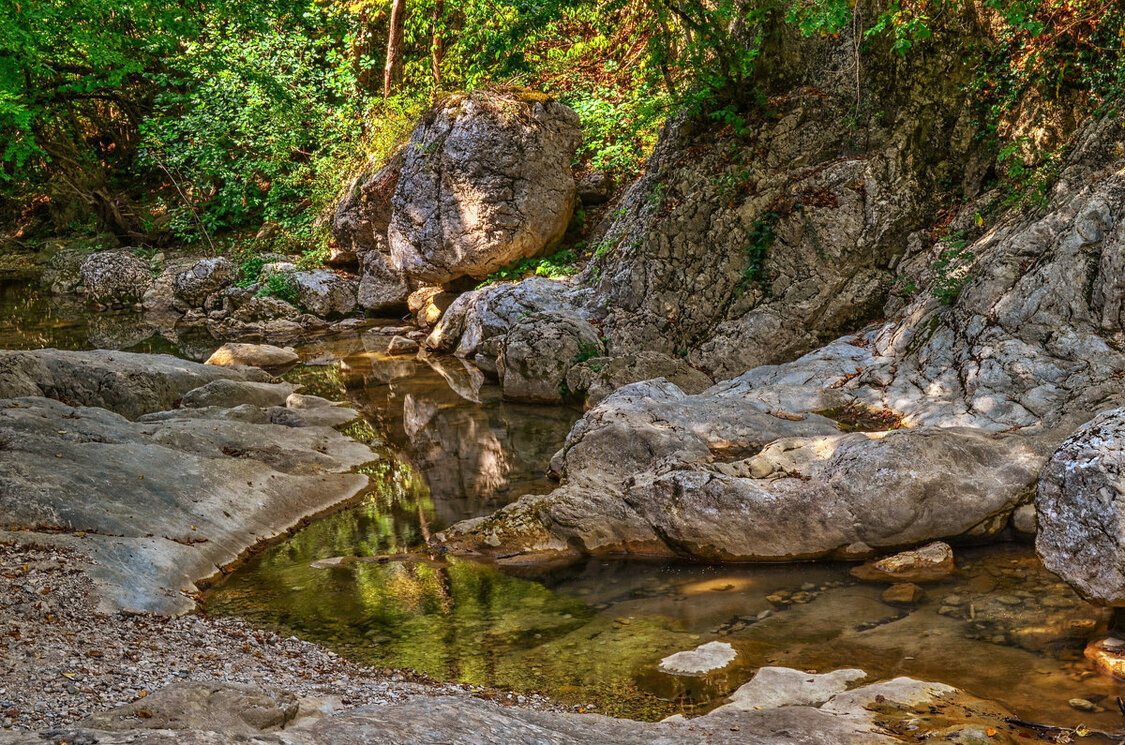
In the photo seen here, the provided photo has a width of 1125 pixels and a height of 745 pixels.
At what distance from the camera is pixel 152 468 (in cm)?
862

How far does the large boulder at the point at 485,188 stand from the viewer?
66.5ft

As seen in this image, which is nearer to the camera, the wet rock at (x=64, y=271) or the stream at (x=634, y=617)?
the stream at (x=634, y=617)

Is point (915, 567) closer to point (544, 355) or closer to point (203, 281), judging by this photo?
point (544, 355)

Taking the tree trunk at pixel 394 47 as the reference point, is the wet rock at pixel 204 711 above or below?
below

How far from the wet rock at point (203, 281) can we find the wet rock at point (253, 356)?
7335mm

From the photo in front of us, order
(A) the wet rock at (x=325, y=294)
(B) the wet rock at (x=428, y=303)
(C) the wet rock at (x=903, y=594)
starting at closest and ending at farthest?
(C) the wet rock at (x=903, y=594) → (B) the wet rock at (x=428, y=303) → (A) the wet rock at (x=325, y=294)

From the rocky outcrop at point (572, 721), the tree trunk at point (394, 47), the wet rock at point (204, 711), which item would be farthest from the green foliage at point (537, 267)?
the wet rock at point (204, 711)

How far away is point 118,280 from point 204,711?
85.6 ft

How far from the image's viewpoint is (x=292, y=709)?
13.3ft

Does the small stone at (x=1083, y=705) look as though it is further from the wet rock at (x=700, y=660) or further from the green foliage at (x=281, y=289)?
the green foliage at (x=281, y=289)

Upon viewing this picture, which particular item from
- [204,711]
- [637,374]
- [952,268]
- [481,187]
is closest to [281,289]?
[481,187]

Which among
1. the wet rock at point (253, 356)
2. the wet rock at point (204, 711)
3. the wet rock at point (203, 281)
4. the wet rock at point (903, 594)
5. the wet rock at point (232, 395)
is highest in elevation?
the wet rock at point (203, 281)

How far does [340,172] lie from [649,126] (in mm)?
9974

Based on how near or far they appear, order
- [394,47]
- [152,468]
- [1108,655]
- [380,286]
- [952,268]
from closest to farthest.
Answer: [1108,655], [152,468], [952,268], [380,286], [394,47]
